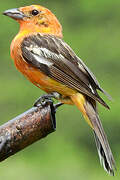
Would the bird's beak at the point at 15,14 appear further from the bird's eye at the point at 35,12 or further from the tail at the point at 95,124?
the tail at the point at 95,124

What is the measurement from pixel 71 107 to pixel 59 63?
653 centimetres

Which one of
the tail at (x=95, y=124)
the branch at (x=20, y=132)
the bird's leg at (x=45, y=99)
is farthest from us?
the tail at (x=95, y=124)

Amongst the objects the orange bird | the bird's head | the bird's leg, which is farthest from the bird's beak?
the bird's leg

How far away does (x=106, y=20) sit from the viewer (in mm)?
15672

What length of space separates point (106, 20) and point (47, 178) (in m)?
6.36

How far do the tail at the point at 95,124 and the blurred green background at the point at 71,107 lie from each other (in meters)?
3.80

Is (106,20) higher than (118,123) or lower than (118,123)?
higher

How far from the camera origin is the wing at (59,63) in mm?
5906

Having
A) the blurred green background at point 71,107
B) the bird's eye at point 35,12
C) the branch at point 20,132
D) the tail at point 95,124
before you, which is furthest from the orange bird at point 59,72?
the blurred green background at point 71,107

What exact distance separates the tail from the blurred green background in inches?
150

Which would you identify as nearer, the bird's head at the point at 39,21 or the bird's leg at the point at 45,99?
the bird's leg at the point at 45,99

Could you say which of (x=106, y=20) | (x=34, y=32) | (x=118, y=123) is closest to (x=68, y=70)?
(x=34, y=32)

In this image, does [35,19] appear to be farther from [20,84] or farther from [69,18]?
[69,18]

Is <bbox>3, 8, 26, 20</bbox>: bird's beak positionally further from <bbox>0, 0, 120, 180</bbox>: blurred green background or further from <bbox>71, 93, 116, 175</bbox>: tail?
<bbox>0, 0, 120, 180</bbox>: blurred green background
